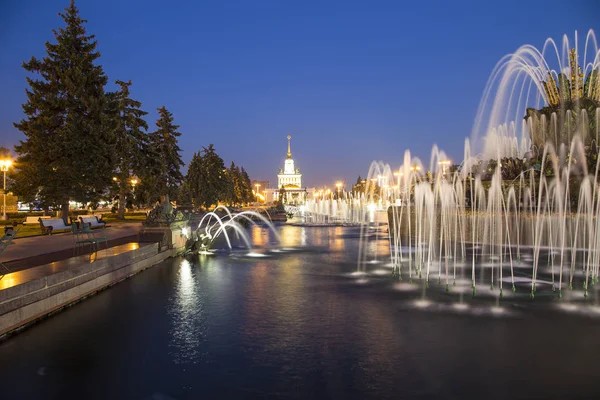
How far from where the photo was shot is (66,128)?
30.0m

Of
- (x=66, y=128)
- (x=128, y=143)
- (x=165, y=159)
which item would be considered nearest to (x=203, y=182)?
(x=165, y=159)

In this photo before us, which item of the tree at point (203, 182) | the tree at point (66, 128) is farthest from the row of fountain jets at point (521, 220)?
the tree at point (203, 182)

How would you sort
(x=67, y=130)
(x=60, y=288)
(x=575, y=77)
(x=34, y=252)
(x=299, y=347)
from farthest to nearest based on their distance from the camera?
1. (x=67, y=130)
2. (x=575, y=77)
3. (x=34, y=252)
4. (x=60, y=288)
5. (x=299, y=347)

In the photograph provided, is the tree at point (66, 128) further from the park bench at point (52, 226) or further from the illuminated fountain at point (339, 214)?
the illuminated fountain at point (339, 214)

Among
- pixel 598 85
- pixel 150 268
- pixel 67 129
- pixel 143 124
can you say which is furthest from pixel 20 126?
pixel 598 85

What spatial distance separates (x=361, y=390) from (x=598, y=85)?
994 inches

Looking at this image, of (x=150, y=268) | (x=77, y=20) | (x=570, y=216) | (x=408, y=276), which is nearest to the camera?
(x=408, y=276)

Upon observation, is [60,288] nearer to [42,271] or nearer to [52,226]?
[42,271]

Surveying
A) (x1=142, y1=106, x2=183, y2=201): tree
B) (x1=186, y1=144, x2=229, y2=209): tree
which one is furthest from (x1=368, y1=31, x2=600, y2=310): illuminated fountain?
(x1=186, y1=144, x2=229, y2=209): tree

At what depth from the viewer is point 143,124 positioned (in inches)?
1795

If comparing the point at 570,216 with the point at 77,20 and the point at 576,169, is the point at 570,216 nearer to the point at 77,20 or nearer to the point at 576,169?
the point at 576,169

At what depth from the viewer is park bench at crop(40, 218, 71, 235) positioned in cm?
2391

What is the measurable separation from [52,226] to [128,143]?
17537 mm

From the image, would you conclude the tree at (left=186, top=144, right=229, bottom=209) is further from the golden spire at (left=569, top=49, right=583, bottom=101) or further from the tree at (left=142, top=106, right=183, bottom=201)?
the golden spire at (left=569, top=49, right=583, bottom=101)
